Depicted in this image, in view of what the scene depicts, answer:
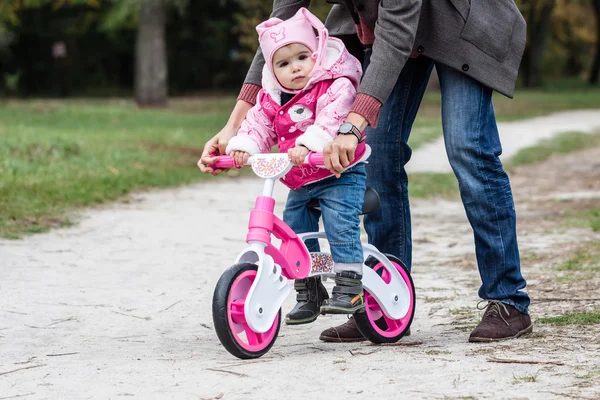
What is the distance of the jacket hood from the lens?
3.76 m

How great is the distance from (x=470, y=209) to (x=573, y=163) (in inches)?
397

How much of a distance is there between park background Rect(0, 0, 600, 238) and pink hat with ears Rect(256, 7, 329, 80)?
3357mm

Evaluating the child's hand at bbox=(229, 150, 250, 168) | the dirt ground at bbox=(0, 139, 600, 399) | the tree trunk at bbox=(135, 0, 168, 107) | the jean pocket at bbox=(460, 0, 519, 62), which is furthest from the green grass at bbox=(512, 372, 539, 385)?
the tree trunk at bbox=(135, 0, 168, 107)

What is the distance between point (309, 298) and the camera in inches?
161

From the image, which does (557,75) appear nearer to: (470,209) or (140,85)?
(140,85)

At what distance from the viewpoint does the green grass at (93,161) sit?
A: 7898 mm

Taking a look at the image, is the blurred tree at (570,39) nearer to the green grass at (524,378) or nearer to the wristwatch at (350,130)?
the wristwatch at (350,130)

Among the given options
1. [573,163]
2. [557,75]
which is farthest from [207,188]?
[557,75]

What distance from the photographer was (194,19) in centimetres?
→ 3688

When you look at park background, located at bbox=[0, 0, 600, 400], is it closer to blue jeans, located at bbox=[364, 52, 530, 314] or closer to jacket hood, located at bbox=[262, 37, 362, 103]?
blue jeans, located at bbox=[364, 52, 530, 314]

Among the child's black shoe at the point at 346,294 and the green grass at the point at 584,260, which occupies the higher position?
the child's black shoe at the point at 346,294

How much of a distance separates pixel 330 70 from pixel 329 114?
6.8 inches

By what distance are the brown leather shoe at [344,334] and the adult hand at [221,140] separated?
78cm

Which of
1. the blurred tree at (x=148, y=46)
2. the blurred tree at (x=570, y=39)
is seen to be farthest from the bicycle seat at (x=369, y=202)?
the blurred tree at (x=570, y=39)
